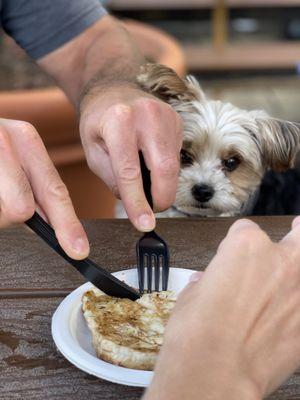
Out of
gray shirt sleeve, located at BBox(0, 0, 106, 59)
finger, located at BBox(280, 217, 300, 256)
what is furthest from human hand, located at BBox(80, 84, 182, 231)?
gray shirt sleeve, located at BBox(0, 0, 106, 59)

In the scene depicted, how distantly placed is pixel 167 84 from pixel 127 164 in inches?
27.4

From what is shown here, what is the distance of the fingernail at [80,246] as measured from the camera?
704 millimetres

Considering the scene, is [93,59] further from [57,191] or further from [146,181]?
[57,191]

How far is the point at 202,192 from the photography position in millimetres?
1646

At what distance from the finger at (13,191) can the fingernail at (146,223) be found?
0.15m

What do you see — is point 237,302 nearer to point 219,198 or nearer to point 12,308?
point 12,308

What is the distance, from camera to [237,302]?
21.7 inches

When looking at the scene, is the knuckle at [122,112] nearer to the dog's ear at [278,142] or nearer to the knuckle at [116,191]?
the knuckle at [116,191]

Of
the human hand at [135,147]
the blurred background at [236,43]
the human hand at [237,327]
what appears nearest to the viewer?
the human hand at [237,327]

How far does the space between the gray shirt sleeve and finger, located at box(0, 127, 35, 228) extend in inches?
35.0

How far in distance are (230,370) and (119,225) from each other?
0.51 metres

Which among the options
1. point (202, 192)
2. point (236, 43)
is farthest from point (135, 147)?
point (236, 43)

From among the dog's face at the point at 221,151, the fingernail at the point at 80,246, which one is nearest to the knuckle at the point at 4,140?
the fingernail at the point at 80,246

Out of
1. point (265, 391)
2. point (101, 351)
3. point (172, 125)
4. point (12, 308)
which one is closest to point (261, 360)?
point (265, 391)
